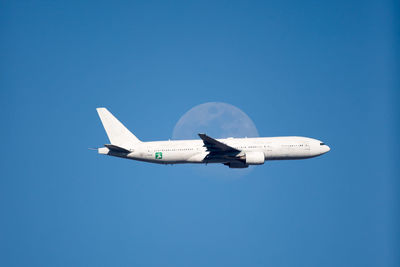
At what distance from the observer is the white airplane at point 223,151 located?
202 ft

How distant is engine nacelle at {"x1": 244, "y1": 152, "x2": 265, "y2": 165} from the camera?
60.7m

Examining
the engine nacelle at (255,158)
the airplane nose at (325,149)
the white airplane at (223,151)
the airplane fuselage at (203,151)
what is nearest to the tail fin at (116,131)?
the white airplane at (223,151)

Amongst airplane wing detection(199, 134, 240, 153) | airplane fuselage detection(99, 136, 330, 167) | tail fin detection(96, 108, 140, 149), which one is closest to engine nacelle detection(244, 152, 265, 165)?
airplane fuselage detection(99, 136, 330, 167)

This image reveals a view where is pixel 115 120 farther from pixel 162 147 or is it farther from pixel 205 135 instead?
pixel 205 135

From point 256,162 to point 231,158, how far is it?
363 centimetres

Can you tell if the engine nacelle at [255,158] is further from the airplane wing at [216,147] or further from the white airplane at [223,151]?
the airplane wing at [216,147]

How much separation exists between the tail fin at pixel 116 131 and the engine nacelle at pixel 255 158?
1661cm

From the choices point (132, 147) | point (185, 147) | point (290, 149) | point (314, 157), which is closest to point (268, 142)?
point (290, 149)

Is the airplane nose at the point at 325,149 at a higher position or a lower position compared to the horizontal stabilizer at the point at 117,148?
higher

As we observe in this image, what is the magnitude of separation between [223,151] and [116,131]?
17.4 meters

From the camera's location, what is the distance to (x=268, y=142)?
6278cm

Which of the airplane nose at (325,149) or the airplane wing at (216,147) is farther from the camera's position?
the airplane nose at (325,149)

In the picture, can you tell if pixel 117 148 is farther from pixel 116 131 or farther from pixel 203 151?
pixel 203 151

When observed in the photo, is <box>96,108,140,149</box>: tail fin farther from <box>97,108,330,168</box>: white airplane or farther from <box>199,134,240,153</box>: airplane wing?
<box>199,134,240,153</box>: airplane wing
